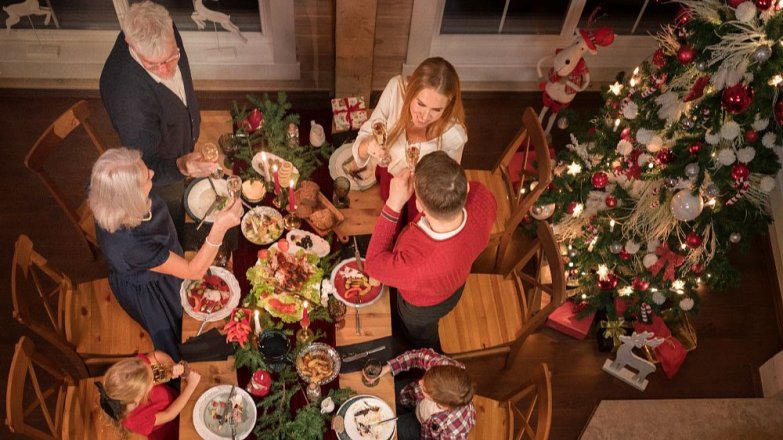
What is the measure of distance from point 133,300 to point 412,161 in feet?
4.84

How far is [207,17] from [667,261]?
123 inches

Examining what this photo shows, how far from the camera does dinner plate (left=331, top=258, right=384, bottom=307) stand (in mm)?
2914

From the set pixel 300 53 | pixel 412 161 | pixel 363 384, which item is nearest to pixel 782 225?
pixel 412 161

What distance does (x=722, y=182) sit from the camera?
2.90 metres

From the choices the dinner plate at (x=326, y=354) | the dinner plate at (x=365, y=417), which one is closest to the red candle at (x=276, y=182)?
the dinner plate at (x=326, y=354)

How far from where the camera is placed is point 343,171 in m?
3.23

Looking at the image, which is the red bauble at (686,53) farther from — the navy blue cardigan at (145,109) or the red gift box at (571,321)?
the navy blue cardigan at (145,109)

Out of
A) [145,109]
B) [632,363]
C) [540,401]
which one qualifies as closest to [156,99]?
[145,109]

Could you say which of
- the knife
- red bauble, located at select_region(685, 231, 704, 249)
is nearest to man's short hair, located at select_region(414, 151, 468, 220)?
the knife

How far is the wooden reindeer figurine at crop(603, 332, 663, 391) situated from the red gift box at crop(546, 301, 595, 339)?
0.79 ft

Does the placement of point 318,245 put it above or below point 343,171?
below

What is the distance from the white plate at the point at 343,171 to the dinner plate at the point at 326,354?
0.83 meters

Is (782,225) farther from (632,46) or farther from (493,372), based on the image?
(493,372)

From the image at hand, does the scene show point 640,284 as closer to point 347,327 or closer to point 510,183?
point 510,183
